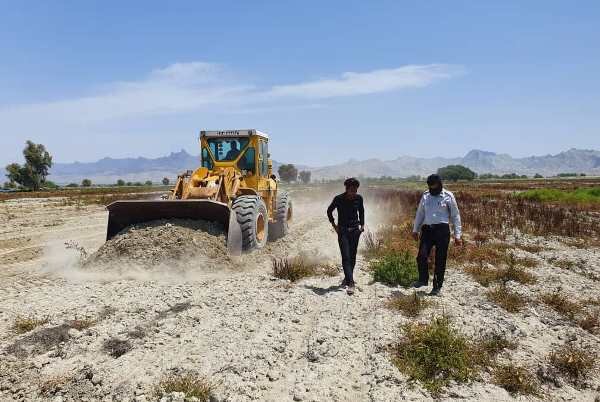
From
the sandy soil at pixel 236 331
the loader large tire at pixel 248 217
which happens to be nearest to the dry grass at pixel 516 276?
the sandy soil at pixel 236 331

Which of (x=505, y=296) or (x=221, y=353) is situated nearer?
(x=221, y=353)

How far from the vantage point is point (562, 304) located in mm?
6414

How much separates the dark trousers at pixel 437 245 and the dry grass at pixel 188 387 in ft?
13.4

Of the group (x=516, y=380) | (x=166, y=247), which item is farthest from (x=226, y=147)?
(x=516, y=380)

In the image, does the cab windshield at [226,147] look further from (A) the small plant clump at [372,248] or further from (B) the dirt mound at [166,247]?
(A) the small plant clump at [372,248]

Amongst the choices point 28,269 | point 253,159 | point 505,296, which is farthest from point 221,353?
point 253,159

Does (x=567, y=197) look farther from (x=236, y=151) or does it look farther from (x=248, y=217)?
(x=248, y=217)

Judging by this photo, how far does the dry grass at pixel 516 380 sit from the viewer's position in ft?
13.7

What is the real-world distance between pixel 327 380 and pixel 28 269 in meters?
7.25

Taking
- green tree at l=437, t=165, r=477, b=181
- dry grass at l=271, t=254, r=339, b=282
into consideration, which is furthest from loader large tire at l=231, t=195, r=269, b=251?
green tree at l=437, t=165, r=477, b=181

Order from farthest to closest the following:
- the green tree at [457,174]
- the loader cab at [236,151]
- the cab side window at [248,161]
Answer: the green tree at [457,174]
the cab side window at [248,161]
the loader cab at [236,151]

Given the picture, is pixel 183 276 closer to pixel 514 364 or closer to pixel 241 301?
pixel 241 301

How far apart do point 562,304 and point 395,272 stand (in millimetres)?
2428

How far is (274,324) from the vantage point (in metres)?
5.64
